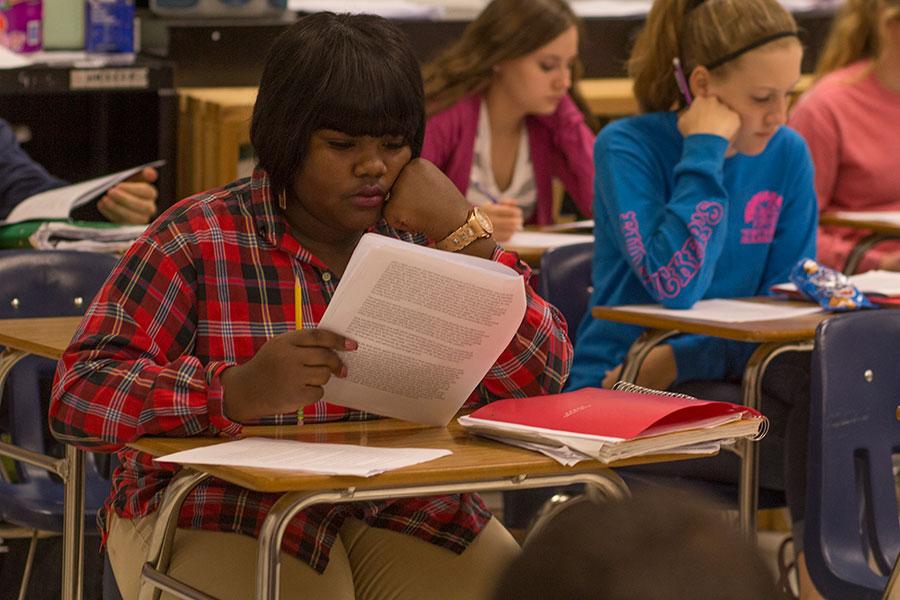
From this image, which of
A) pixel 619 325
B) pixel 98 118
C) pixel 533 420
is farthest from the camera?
pixel 98 118

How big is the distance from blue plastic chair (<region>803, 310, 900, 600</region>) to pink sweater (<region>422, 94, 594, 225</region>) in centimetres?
195

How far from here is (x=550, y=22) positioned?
4.26 m

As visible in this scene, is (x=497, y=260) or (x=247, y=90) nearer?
(x=497, y=260)

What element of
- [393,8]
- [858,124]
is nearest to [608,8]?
[393,8]

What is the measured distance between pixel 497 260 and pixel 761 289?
1.39 meters

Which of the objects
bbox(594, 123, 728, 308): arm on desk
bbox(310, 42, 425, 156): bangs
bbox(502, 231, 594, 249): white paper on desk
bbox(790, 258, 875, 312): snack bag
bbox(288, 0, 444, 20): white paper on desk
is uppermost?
bbox(310, 42, 425, 156): bangs

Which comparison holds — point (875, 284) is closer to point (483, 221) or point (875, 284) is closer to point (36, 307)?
point (483, 221)

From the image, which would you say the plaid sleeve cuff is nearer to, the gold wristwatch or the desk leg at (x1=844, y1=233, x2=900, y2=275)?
the gold wristwatch

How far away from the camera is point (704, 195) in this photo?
9.72 ft

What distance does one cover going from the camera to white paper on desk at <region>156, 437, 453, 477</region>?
1.56m

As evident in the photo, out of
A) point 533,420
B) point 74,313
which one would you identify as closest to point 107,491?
point 74,313

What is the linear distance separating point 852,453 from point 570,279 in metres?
0.93

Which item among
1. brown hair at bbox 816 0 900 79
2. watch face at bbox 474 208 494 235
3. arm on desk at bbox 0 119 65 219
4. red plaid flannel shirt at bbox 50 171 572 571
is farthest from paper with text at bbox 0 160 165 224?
brown hair at bbox 816 0 900 79

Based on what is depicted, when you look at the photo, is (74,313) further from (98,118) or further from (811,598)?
(98,118)
